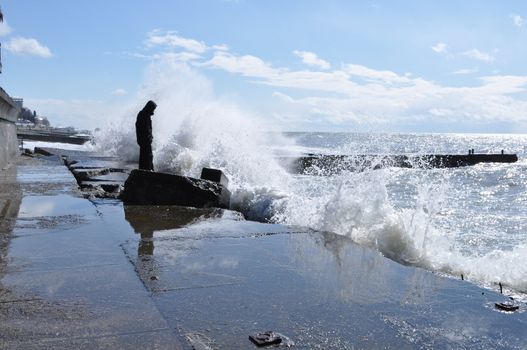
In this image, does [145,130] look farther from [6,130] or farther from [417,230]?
[417,230]

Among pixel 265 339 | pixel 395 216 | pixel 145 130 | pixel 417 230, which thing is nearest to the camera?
pixel 265 339

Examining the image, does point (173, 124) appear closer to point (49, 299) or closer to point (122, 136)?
point (122, 136)

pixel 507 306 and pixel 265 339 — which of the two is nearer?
pixel 265 339

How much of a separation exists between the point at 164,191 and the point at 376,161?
62.9ft

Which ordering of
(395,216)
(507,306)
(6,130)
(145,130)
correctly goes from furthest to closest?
(6,130) → (145,130) → (395,216) → (507,306)

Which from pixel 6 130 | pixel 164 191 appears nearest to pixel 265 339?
pixel 164 191

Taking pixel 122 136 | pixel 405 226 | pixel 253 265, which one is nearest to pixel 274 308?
pixel 253 265

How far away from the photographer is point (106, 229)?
4879mm

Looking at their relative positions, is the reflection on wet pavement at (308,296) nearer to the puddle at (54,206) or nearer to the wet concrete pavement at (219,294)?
the wet concrete pavement at (219,294)

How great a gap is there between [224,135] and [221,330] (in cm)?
1605

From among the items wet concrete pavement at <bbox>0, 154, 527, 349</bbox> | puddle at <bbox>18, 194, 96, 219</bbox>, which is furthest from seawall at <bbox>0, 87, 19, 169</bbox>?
wet concrete pavement at <bbox>0, 154, 527, 349</bbox>

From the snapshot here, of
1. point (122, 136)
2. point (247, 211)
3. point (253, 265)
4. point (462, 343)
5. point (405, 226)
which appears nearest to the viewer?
point (462, 343)

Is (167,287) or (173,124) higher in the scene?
(173,124)

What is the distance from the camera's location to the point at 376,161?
82.0 ft
